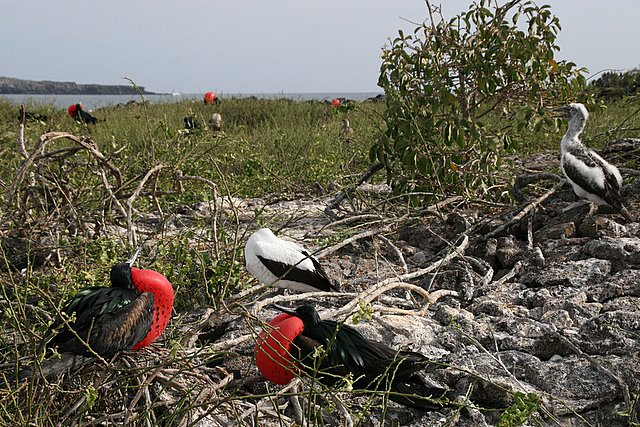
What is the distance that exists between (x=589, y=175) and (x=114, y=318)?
93.4 inches

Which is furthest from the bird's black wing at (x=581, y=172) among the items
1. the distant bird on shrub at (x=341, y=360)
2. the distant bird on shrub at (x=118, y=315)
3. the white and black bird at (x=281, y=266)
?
the distant bird on shrub at (x=118, y=315)

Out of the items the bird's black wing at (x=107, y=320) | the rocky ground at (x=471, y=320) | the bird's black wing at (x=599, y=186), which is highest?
the bird's black wing at (x=599, y=186)

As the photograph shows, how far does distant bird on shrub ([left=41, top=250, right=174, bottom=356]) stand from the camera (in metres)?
1.84

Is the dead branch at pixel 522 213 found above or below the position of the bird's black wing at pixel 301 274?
above

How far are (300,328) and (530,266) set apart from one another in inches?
55.8

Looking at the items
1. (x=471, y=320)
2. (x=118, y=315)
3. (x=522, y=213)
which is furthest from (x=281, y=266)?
(x=522, y=213)

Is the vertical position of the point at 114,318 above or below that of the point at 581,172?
below

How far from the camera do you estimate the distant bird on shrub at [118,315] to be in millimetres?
1837

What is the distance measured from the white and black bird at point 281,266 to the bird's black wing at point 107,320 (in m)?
0.76

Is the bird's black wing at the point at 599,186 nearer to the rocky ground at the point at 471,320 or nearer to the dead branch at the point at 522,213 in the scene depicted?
the rocky ground at the point at 471,320

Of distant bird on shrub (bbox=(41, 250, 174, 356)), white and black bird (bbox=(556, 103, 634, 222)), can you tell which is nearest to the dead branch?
white and black bird (bbox=(556, 103, 634, 222))

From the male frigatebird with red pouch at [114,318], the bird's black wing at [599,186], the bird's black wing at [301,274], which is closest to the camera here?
the male frigatebird with red pouch at [114,318]

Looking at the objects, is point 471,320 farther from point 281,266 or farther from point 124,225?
point 124,225

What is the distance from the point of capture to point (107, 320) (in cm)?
187
